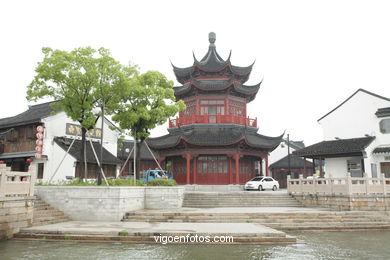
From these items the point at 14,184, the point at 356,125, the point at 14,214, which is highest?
the point at 356,125

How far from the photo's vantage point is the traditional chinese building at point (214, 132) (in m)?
26.9

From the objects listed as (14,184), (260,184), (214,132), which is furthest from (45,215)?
(260,184)

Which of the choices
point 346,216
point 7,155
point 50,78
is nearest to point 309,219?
point 346,216

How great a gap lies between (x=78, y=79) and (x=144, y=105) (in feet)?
13.8

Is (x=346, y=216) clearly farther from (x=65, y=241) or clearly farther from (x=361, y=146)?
(x=65, y=241)

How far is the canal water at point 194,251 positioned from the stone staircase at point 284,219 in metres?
3.08

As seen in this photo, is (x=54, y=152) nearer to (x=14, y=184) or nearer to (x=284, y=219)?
(x=14, y=184)

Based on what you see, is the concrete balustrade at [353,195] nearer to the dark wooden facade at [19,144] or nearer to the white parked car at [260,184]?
the white parked car at [260,184]

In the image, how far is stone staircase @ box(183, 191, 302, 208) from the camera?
20.3m

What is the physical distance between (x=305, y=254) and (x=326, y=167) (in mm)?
19104

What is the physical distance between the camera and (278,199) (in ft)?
69.5

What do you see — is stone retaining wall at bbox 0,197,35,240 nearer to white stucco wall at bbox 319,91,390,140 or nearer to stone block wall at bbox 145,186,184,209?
stone block wall at bbox 145,186,184,209

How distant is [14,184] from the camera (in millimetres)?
12859

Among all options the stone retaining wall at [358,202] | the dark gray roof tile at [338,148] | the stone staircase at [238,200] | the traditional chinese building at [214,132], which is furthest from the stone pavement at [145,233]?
the dark gray roof tile at [338,148]
